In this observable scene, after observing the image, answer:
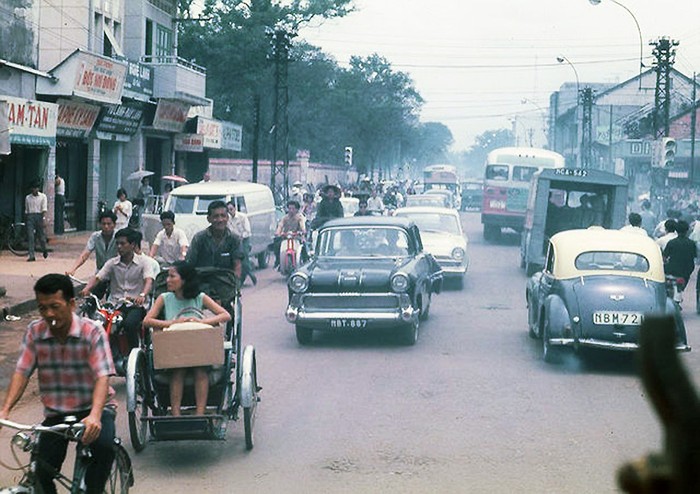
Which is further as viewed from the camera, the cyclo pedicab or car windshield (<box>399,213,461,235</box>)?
car windshield (<box>399,213,461,235</box>)

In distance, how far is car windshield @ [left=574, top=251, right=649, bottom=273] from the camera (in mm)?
12609

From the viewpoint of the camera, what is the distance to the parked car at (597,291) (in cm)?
1149

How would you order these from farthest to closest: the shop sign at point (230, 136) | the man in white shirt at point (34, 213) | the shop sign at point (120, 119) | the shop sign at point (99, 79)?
the shop sign at point (230, 136), the shop sign at point (120, 119), the shop sign at point (99, 79), the man in white shirt at point (34, 213)

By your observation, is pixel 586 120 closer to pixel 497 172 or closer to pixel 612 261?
pixel 497 172

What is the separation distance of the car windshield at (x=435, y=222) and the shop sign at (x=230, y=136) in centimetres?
A: 2467

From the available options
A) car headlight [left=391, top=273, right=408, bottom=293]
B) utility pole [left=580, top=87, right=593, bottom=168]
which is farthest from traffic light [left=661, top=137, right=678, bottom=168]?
utility pole [left=580, top=87, right=593, bottom=168]

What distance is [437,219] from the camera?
22.4 m

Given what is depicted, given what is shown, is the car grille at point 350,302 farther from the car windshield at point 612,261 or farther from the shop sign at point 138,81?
the shop sign at point 138,81

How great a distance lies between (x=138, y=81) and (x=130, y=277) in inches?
1039

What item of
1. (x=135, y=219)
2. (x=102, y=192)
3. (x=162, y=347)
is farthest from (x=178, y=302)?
(x=102, y=192)

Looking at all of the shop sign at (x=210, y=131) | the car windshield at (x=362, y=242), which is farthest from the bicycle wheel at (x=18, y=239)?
the shop sign at (x=210, y=131)

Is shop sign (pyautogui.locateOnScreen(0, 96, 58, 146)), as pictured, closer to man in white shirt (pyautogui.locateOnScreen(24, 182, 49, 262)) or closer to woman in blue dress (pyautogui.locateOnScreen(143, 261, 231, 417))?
man in white shirt (pyautogui.locateOnScreen(24, 182, 49, 262))

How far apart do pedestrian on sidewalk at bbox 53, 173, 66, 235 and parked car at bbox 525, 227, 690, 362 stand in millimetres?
19223

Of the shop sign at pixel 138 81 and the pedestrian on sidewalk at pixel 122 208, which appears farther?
the shop sign at pixel 138 81
